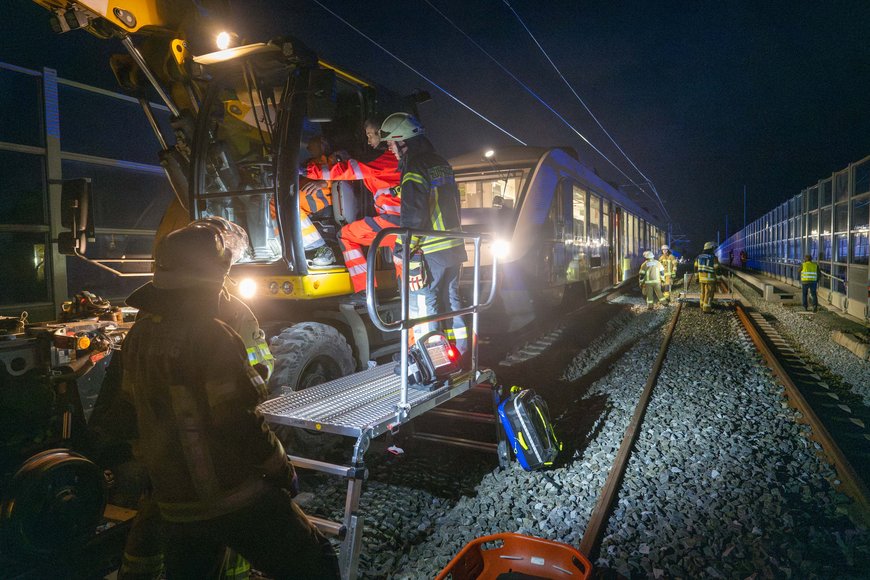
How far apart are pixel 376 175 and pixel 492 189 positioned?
482cm

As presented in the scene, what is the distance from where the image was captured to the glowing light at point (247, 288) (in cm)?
434

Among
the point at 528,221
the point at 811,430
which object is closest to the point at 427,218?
the point at 811,430

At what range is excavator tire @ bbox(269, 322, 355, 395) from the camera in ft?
12.7

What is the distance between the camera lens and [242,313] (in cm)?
260

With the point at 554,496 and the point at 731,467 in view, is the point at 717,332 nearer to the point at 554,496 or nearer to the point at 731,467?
the point at 731,467

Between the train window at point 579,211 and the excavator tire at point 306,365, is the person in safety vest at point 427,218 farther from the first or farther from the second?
the train window at point 579,211

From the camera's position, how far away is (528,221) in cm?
842

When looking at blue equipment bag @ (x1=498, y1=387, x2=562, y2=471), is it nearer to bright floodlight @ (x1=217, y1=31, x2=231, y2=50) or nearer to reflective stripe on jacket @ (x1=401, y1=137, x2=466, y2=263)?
reflective stripe on jacket @ (x1=401, y1=137, x2=466, y2=263)

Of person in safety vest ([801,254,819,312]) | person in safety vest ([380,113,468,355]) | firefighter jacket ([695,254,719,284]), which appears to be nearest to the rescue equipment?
person in safety vest ([380,113,468,355])

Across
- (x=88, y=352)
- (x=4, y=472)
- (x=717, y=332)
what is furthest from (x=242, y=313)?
(x=717, y=332)

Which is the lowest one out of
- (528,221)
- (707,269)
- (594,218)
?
(707,269)

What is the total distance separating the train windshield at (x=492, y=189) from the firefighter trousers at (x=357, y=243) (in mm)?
4210

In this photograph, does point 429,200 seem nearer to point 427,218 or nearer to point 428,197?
point 428,197

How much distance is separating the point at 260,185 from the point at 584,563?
3.87 meters
